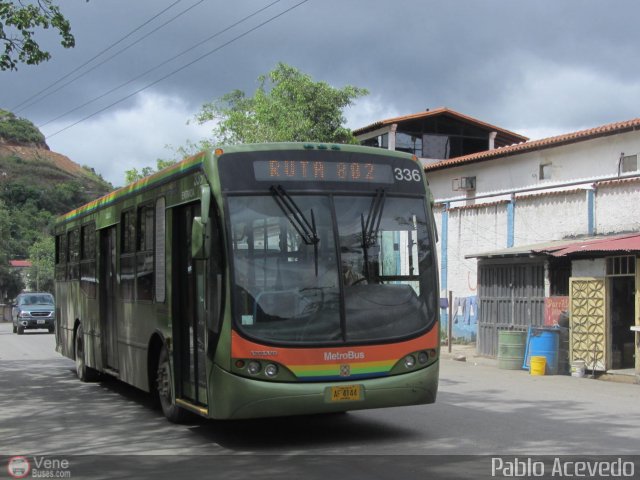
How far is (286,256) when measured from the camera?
7.98m

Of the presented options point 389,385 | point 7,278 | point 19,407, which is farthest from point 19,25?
point 7,278

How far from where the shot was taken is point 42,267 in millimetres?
71688

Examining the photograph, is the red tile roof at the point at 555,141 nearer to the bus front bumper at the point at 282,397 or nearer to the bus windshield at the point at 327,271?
the bus windshield at the point at 327,271

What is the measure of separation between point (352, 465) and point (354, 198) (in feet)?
8.87

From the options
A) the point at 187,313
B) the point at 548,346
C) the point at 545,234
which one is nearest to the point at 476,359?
the point at 548,346

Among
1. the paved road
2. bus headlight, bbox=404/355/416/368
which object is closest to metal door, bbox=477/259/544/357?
the paved road

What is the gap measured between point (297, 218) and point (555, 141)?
19775 mm

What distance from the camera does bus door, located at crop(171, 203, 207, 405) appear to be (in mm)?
8641

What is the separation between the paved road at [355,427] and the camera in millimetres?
8289

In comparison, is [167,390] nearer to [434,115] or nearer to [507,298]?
[507,298]

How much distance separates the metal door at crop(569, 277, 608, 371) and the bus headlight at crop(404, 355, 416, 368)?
887 centimetres

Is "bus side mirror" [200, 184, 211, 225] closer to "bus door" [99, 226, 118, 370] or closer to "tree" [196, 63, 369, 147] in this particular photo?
"bus door" [99, 226, 118, 370]

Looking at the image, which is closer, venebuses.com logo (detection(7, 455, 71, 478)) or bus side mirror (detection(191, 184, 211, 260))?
venebuses.com logo (detection(7, 455, 71, 478))

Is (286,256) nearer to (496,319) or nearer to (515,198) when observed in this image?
(496,319)
